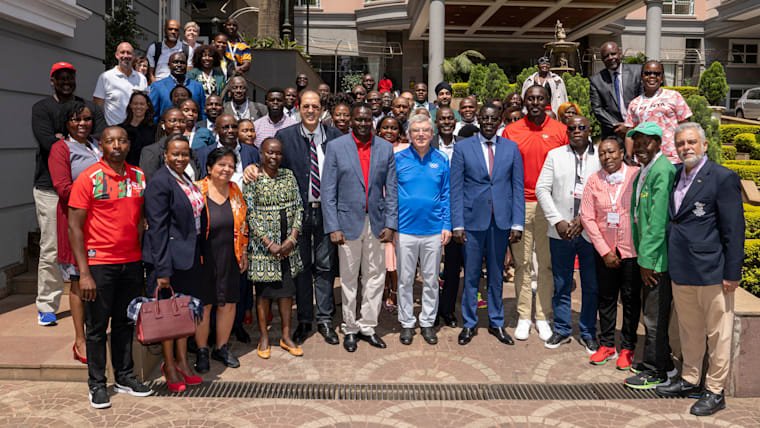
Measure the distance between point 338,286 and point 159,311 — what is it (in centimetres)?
347

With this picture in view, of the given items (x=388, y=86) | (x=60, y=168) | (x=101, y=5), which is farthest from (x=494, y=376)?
(x=388, y=86)

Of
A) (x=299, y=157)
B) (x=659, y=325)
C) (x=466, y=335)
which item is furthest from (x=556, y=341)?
(x=299, y=157)

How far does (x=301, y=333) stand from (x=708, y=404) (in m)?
3.61

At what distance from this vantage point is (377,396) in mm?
4734

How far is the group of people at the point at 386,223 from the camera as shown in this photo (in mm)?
4504

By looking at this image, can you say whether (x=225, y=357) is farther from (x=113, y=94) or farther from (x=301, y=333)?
(x=113, y=94)

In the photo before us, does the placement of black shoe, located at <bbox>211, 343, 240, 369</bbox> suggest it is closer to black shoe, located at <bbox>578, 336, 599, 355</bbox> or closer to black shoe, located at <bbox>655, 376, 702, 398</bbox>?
black shoe, located at <bbox>578, 336, 599, 355</bbox>

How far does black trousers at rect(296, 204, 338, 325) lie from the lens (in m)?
5.82

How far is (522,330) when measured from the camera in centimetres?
602

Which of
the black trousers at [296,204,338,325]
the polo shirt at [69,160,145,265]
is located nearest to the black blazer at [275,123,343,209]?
the black trousers at [296,204,338,325]

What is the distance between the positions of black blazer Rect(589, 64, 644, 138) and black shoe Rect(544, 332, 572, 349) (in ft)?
7.89

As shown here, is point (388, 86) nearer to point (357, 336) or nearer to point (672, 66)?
point (357, 336)

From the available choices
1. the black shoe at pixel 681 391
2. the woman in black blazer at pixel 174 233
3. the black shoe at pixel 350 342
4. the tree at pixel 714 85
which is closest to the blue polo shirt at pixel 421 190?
the black shoe at pixel 350 342

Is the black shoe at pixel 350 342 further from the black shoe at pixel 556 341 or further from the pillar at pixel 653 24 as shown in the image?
the pillar at pixel 653 24
